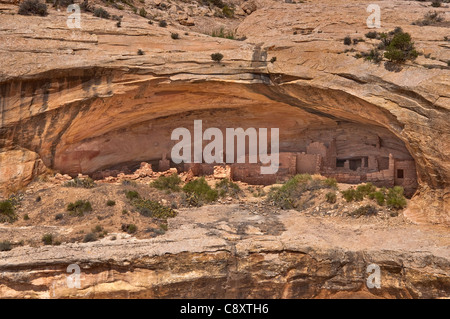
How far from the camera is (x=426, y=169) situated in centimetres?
1575

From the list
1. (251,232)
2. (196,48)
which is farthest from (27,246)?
(196,48)

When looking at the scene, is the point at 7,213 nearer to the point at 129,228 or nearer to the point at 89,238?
the point at 89,238

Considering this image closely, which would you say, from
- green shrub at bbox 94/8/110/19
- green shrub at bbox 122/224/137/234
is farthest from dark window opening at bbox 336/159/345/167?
green shrub at bbox 94/8/110/19

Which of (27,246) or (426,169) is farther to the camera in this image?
(426,169)

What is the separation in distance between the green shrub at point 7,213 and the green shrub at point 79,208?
1759mm

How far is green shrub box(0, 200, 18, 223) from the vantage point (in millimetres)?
15461

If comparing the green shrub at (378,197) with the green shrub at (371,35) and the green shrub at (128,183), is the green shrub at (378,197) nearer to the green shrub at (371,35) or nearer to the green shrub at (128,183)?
the green shrub at (371,35)

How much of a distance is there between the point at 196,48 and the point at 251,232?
7.40m

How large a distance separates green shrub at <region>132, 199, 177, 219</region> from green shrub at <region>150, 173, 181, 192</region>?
1.92 metres

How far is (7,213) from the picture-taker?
51.4 ft

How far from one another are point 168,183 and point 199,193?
4.92 feet

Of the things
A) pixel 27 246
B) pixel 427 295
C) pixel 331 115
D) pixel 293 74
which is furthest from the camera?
pixel 331 115

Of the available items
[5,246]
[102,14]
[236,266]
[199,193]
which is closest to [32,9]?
[102,14]
